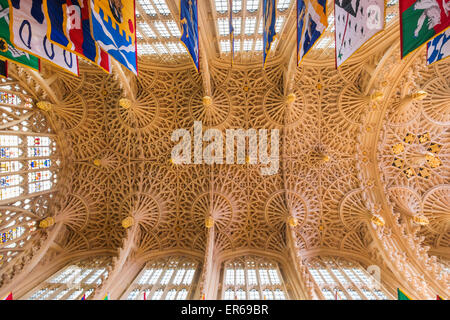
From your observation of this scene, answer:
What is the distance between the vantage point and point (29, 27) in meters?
6.28

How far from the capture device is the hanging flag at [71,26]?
620 centimetres

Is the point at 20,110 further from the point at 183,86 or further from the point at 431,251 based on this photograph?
the point at 431,251

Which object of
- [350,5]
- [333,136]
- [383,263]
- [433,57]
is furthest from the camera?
[333,136]

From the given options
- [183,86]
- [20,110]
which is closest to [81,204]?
[20,110]

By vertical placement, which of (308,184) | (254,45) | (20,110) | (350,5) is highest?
(254,45)

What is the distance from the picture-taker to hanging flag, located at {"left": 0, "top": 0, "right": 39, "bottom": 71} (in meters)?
6.43

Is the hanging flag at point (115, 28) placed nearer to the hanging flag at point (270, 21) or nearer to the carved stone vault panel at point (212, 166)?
the hanging flag at point (270, 21)

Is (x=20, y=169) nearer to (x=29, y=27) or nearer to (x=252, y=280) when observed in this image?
(x=29, y=27)

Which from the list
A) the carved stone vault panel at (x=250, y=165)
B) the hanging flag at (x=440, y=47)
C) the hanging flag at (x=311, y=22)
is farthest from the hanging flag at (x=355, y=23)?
the carved stone vault panel at (x=250, y=165)

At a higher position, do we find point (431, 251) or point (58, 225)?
point (58, 225)

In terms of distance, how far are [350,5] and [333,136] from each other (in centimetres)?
1000

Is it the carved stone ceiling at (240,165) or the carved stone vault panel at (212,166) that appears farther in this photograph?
the carved stone vault panel at (212,166)

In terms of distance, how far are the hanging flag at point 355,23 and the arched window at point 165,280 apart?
13390mm

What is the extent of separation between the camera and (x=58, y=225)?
529 inches
